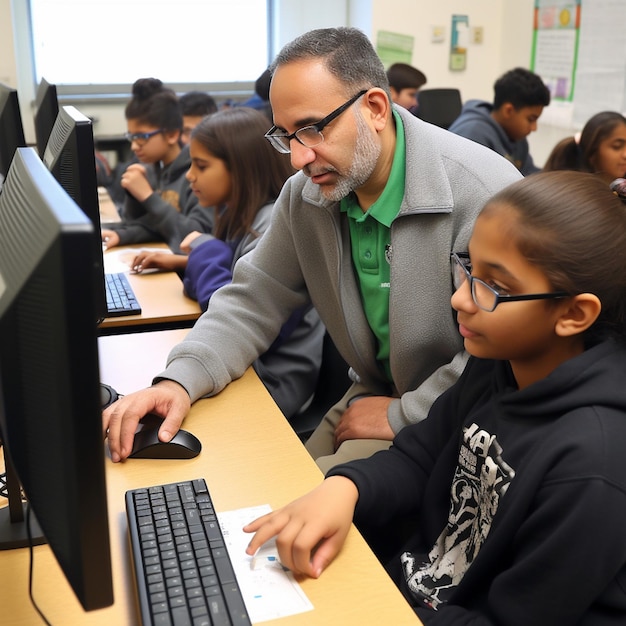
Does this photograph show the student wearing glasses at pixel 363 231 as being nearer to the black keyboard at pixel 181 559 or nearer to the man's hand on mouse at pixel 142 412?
the man's hand on mouse at pixel 142 412

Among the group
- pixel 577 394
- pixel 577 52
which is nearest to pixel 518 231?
pixel 577 394

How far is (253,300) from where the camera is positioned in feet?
5.23

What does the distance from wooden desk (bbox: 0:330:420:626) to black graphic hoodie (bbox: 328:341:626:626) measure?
0.37ft

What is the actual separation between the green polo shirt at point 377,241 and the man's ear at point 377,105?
0.04 metres

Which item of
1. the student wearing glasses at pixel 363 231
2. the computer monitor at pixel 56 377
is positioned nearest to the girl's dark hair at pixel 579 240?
the student wearing glasses at pixel 363 231

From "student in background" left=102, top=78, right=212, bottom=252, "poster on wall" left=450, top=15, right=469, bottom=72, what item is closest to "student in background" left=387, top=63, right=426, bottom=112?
"poster on wall" left=450, top=15, right=469, bottom=72

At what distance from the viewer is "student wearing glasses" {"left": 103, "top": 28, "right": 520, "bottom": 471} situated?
1.39 m

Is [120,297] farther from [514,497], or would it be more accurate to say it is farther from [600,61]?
[600,61]

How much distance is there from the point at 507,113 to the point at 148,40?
2531 millimetres

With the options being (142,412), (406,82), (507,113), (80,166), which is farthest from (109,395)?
(406,82)

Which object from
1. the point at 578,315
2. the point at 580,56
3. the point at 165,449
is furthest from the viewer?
the point at 580,56

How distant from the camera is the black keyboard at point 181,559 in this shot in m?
0.80

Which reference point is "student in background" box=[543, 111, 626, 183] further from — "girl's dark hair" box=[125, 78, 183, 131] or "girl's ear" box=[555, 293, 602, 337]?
"girl's ear" box=[555, 293, 602, 337]

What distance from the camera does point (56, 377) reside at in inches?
23.3
